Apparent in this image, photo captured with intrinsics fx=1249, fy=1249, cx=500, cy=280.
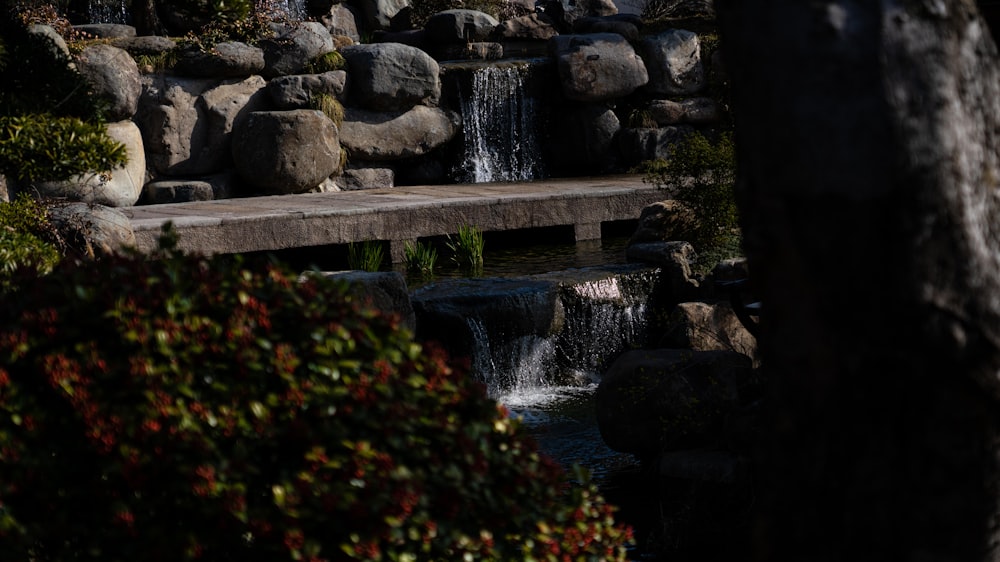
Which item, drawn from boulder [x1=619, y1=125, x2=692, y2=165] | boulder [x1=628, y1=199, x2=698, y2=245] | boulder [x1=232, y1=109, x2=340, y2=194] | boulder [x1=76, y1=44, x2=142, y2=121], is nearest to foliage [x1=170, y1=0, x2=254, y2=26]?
boulder [x1=628, y1=199, x2=698, y2=245]

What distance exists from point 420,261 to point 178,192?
3610 mm

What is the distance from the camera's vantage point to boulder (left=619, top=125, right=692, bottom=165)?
1559 cm

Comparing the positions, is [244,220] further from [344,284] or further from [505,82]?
[344,284]

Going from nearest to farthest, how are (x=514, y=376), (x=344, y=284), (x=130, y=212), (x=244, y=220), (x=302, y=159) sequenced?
(x=344, y=284) → (x=514, y=376) → (x=244, y=220) → (x=130, y=212) → (x=302, y=159)

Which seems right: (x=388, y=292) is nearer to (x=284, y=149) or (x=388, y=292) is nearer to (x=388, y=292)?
(x=388, y=292)

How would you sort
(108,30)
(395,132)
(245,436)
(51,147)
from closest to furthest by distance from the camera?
(245,436) → (51,147) → (108,30) → (395,132)

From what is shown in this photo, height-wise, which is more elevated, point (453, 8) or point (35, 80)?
point (453, 8)

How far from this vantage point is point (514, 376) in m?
9.14

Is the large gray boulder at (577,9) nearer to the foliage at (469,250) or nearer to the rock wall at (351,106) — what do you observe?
the rock wall at (351,106)

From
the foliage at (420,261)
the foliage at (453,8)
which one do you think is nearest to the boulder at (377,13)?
the foliage at (453,8)

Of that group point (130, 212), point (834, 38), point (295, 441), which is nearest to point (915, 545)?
point (834, 38)

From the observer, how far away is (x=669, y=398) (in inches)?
252

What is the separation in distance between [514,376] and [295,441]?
6387 mm

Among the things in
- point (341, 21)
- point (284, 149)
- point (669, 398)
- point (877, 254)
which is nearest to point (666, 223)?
point (669, 398)
